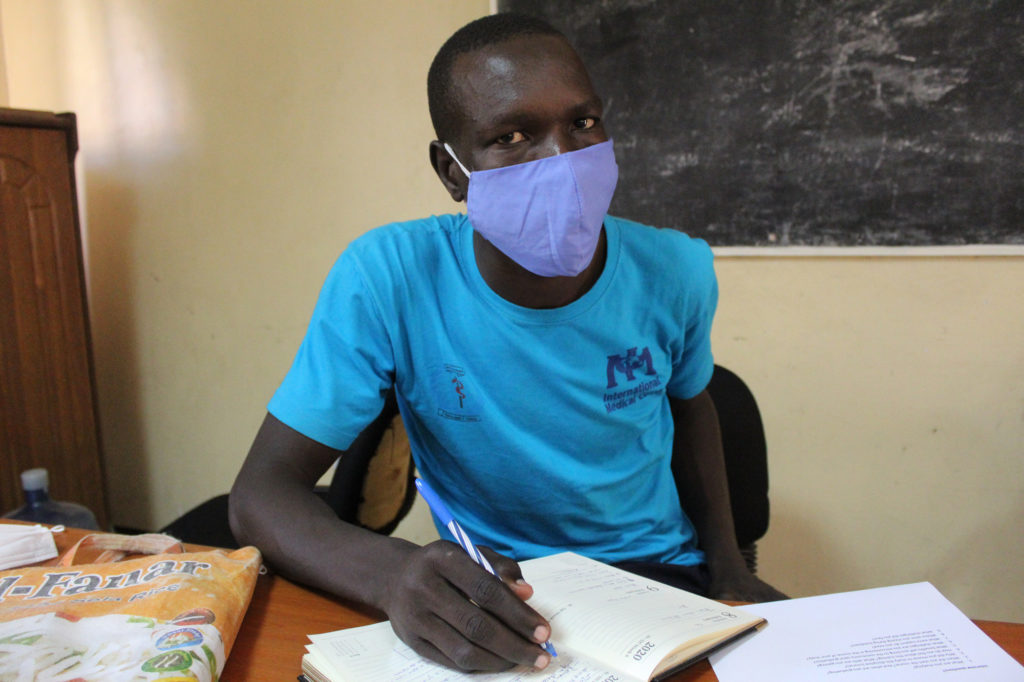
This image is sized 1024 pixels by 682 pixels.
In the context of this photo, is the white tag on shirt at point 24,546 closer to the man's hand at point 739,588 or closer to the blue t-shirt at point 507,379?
the blue t-shirt at point 507,379

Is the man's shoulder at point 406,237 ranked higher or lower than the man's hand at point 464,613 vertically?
higher

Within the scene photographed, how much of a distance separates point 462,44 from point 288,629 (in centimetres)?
77

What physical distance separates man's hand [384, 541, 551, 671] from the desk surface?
0.10 metres

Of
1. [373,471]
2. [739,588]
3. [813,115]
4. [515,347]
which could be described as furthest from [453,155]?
[813,115]

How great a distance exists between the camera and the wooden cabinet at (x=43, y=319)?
7.50 ft

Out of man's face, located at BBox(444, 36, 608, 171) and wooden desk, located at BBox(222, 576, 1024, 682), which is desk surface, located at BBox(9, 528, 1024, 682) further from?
man's face, located at BBox(444, 36, 608, 171)

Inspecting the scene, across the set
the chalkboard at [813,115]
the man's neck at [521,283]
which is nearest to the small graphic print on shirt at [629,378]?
the man's neck at [521,283]

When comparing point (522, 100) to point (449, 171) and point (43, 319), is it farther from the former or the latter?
point (43, 319)

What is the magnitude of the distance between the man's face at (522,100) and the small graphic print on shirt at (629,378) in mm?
316

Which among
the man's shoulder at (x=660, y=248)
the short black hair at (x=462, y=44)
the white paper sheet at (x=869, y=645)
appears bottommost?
the white paper sheet at (x=869, y=645)

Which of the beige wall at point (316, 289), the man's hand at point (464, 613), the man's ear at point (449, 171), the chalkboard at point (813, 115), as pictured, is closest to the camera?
the man's hand at point (464, 613)

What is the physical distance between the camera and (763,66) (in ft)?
5.82

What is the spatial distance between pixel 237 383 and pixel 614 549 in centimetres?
189

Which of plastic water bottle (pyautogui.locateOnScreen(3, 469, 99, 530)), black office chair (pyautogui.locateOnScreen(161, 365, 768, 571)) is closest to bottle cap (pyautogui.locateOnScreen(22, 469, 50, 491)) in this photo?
plastic water bottle (pyautogui.locateOnScreen(3, 469, 99, 530))
